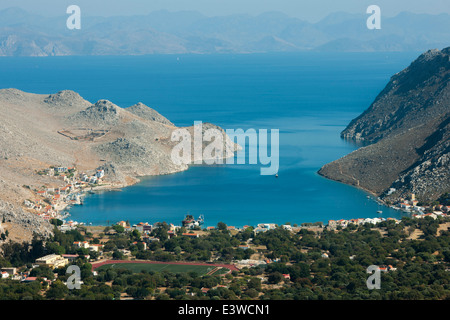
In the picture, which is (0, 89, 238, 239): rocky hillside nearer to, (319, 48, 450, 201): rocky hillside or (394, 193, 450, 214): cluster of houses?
(319, 48, 450, 201): rocky hillside

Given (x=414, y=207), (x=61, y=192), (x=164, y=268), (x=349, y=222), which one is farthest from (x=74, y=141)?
(x=164, y=268)

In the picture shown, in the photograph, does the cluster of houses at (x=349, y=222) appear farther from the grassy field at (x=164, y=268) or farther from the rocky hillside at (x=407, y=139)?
the grassy field at (x=164, y=268)

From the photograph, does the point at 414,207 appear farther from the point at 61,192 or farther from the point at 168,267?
the point at 61,192

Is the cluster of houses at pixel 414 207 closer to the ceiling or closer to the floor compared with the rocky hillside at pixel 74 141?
closer to the floor

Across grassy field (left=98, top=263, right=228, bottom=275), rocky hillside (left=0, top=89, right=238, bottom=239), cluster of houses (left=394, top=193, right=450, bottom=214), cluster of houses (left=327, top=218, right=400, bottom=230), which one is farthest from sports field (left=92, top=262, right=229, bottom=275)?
cluster of houses (left=394, top=193, right=450, bottom=214)

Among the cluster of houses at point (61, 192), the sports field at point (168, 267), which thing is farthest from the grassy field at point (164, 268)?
the cluster of houses at point (61, 192)

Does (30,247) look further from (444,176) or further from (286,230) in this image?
(444,176)

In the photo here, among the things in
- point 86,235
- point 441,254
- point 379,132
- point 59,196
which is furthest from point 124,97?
point 441,254
